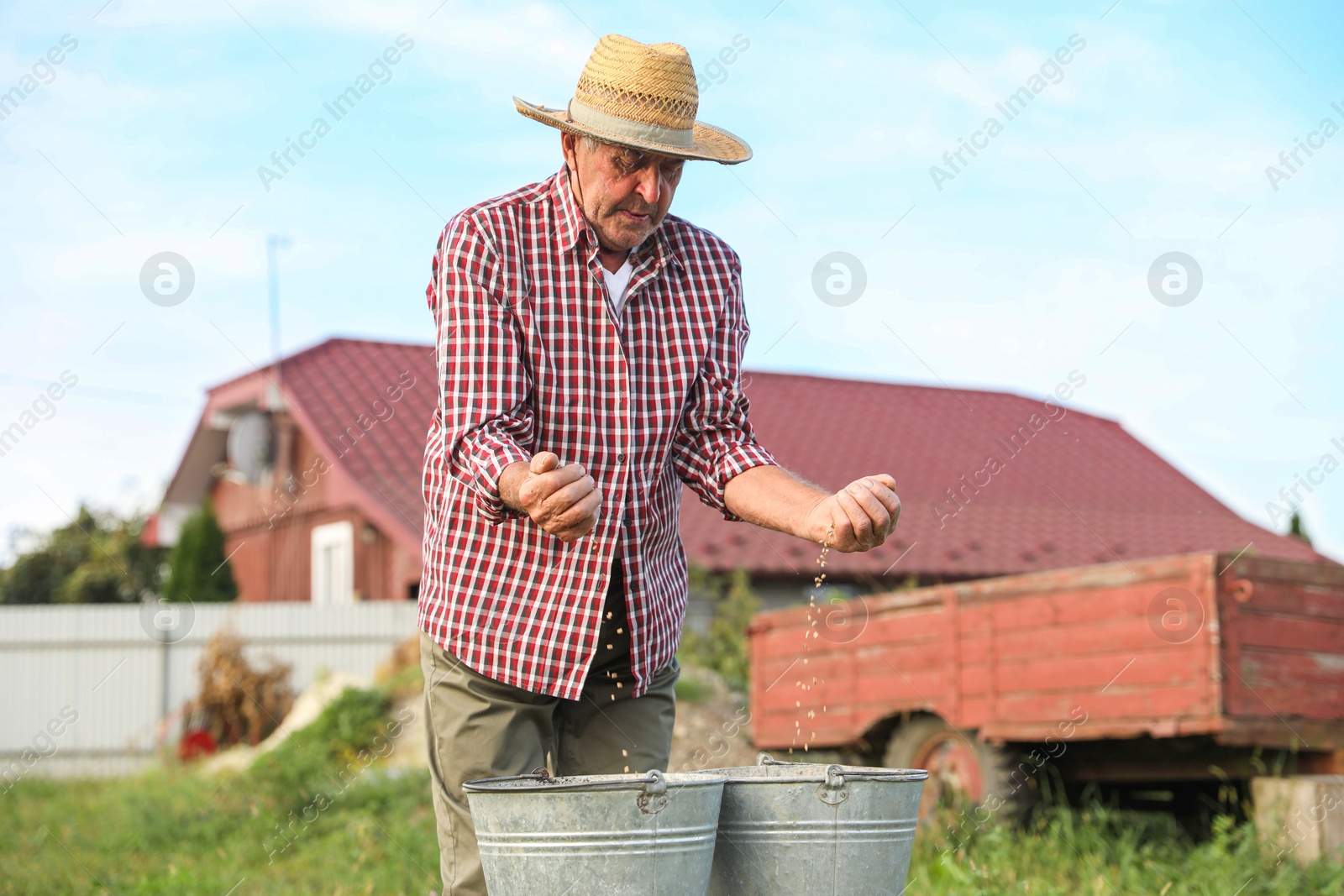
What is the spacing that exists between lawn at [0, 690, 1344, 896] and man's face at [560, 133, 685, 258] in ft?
9.82

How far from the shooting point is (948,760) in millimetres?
7855

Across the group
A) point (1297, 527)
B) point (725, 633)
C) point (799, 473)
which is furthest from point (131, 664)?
point (1297, 527)

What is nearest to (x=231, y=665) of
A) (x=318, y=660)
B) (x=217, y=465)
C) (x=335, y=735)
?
(x=318, y=660)

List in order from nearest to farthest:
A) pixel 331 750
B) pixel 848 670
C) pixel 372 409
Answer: pixel 848 670
pixel 331 750
pixel 372 409

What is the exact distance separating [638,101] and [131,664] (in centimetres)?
1467

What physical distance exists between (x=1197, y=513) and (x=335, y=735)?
13.7m

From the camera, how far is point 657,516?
9.37 feet

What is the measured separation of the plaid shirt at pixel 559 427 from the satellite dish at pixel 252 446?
15.6 meters

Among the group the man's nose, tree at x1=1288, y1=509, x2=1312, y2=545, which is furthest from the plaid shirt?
tree at x1=1288, y1=509, x2=1312, y2=545

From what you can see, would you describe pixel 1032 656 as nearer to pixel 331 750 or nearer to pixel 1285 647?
pixel 1285 647

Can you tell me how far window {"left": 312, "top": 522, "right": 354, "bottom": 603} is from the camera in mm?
17281

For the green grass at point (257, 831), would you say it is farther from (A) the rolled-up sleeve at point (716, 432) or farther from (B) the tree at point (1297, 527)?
(B) the tree at point (1297, 527)

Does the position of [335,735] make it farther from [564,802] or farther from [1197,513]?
[1197,513]

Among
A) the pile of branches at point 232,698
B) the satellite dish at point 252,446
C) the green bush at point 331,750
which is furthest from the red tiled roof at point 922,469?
the green bush at point 331,750
